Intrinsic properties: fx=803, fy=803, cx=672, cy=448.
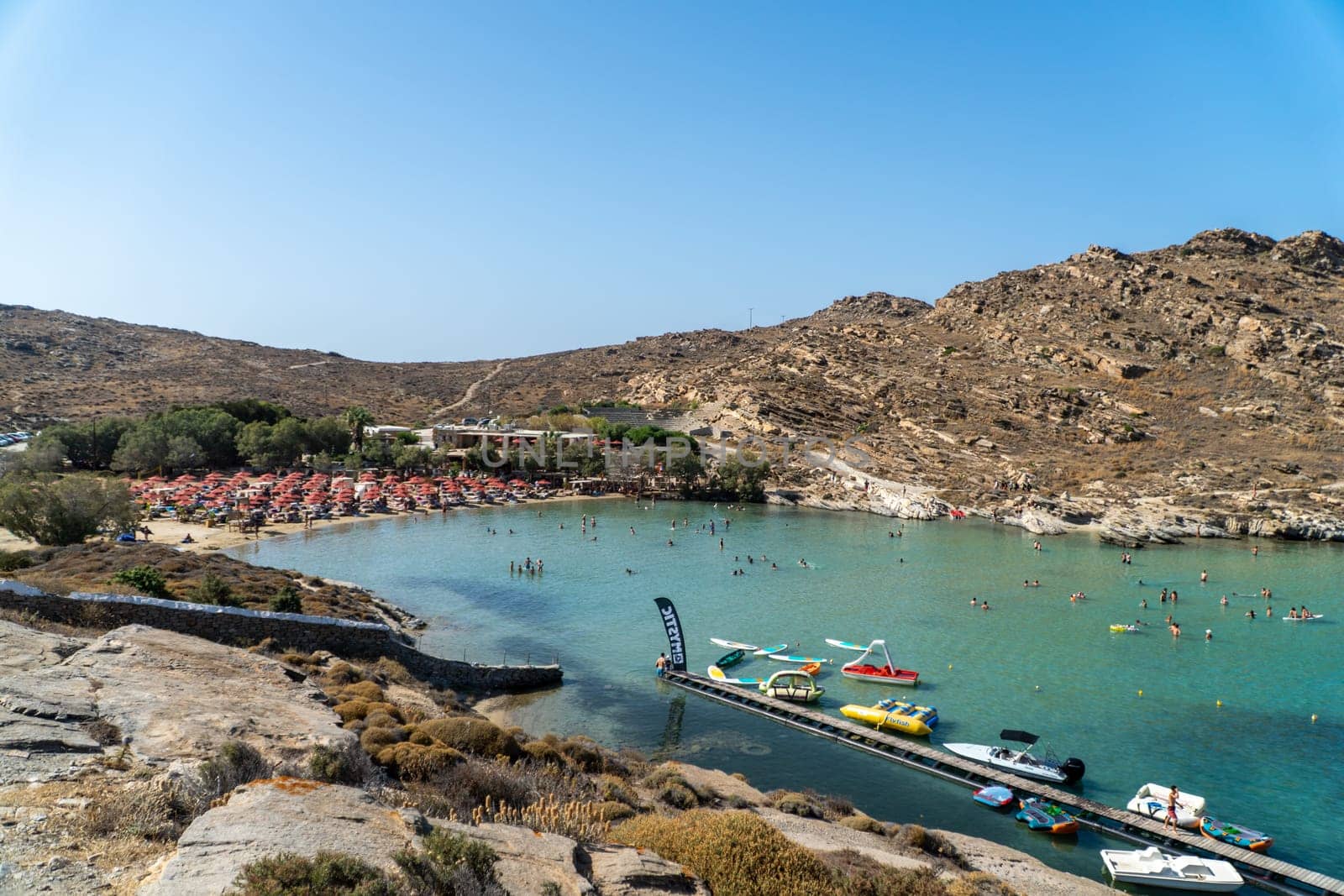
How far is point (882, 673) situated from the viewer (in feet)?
87.0

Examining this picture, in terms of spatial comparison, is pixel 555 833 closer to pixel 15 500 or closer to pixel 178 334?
pixel 15 500

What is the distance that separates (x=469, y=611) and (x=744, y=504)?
37842mm

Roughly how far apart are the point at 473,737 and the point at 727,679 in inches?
485

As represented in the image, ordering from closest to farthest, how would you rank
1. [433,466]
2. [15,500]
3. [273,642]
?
[273,642] < [15,500] < [433,466]

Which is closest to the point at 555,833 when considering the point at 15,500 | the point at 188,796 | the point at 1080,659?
the point at 188,796

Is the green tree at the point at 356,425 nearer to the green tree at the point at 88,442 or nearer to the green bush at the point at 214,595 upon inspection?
the green tree at the point at 88,442

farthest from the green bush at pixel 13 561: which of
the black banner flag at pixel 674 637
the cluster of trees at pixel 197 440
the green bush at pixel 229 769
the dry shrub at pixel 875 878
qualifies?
the cluster of trees at pixel 197 440

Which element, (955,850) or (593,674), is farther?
(593,674)

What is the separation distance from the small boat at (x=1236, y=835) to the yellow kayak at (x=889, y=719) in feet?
21.9

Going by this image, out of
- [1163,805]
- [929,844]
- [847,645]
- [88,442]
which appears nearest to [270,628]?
[929,844]

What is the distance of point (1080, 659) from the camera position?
1144 inches

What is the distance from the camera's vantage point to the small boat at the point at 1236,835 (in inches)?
643

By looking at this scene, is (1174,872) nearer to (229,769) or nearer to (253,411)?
(229,769)

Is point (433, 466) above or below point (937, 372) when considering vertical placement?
below
